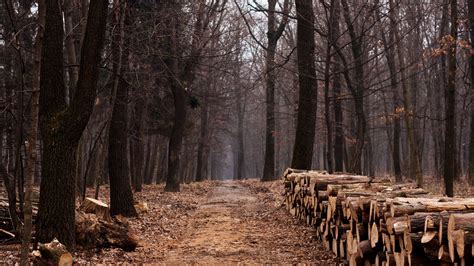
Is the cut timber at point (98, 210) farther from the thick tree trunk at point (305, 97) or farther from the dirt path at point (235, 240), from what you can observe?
the thick tree trunk at point (305, 97)

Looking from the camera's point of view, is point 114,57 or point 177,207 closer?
point 114,57

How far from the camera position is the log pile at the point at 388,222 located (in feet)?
16.8

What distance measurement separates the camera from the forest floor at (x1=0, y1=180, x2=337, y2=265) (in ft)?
27.9

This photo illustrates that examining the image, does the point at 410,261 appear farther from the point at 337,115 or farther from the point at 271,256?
the point at 337,115

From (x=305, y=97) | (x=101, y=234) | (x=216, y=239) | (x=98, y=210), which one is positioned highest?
(x=305, y=97)

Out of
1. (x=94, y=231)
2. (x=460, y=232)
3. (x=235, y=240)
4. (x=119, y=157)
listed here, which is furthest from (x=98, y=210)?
(x=460, y=232)

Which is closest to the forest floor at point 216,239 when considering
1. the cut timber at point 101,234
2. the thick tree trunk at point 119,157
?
the cut timber at point 101,234

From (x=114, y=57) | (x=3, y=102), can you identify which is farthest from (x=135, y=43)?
(x=3, y=102)

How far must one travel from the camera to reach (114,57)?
12.5 metres

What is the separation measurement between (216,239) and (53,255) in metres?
4.17

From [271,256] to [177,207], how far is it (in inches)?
296

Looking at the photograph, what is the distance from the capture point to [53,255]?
6.81m

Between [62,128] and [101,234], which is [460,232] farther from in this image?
[101,234]

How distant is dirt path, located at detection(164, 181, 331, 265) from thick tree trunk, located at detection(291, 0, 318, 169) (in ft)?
6.04
